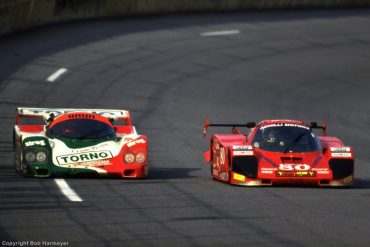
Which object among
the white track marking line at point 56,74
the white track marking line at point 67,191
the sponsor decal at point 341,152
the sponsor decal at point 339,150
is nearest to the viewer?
the white track marking line at point 67,191

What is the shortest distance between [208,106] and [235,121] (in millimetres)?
2501

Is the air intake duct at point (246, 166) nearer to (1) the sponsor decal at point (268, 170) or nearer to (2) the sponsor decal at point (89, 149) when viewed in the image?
(1) the sponsor decal at point (268, 170)

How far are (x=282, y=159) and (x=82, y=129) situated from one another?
3798 millimetres

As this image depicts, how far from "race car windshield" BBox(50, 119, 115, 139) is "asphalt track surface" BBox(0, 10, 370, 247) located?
114cm

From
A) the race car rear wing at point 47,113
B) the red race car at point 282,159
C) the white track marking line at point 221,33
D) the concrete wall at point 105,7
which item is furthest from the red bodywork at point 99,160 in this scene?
the white track marking line at point 221,33

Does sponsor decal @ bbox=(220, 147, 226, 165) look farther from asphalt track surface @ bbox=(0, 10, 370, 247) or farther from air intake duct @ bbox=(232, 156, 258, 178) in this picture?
air intake duct @ bbox=(232, 156, 258, 178)

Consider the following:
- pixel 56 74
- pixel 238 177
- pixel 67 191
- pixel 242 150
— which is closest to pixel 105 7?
pixel 56 74

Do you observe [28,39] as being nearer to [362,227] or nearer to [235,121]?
[235,121]

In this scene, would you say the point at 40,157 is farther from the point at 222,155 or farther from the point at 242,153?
the point at 242,153

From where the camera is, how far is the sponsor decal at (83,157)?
19656 mm

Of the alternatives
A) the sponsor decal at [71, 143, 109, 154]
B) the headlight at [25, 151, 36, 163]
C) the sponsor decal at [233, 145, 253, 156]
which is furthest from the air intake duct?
the headlight at [25, 151, 36, 163]

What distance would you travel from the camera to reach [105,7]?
148 ft

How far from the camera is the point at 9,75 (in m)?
34.5

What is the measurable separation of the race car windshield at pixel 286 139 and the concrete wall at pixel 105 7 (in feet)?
65.7
